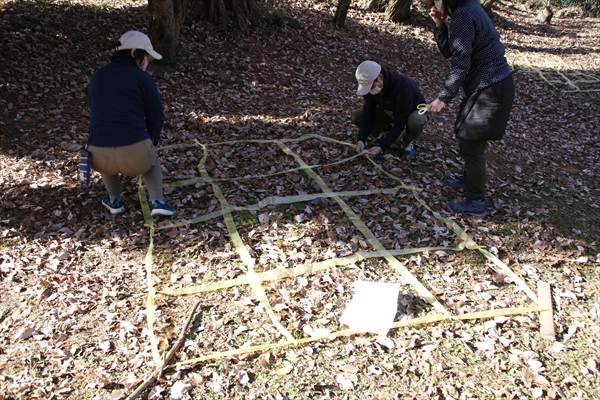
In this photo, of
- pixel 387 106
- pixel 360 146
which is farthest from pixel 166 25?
pixel 387 106

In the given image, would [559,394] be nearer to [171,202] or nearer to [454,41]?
[454,41]

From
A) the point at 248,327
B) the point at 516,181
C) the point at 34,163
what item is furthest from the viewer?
the point at 516,181

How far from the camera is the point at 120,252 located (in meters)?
3.98

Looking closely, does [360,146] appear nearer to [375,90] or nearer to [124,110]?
[375,90]

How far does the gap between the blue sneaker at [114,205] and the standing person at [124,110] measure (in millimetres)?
490

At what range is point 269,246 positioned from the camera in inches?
162

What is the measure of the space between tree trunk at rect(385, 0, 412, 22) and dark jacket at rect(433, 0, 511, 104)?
9164 mm

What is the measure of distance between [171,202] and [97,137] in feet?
3.71

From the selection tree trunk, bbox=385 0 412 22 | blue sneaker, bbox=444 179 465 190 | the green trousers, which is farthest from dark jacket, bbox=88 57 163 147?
tree trunk, bbox=385 0 412 22

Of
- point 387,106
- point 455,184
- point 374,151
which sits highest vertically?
point 387,106

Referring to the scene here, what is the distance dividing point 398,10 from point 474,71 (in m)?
9.35

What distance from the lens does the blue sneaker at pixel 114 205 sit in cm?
437

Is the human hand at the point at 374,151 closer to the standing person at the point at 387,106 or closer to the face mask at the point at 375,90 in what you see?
the standing person at the point at 387,106

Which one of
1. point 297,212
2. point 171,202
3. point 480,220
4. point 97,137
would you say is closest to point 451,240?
point 480,220
